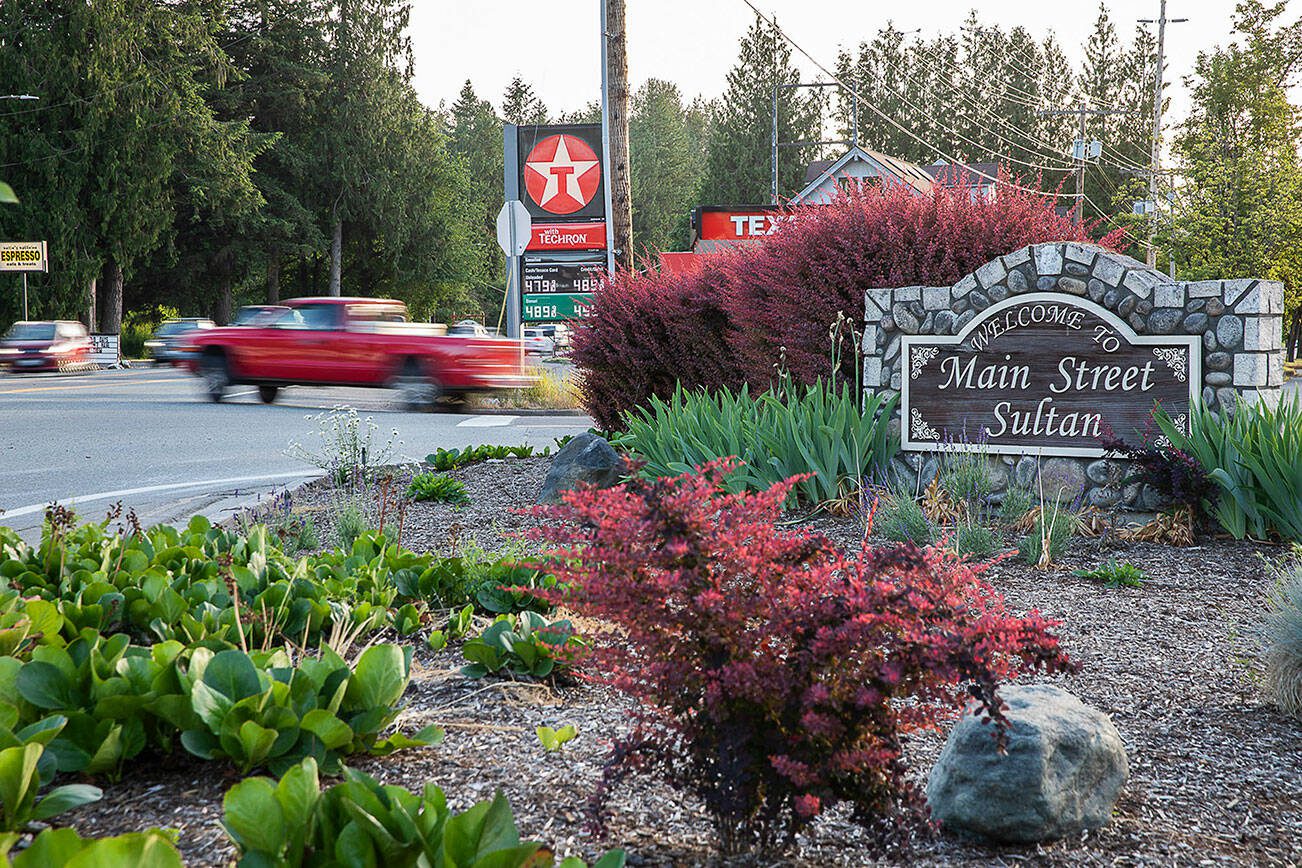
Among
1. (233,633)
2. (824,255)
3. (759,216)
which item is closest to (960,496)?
(824,255)

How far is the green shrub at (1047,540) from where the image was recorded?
5.41 metres

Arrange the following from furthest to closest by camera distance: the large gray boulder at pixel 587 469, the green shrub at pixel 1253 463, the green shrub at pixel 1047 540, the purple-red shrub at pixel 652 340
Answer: the purple-red shrub at pixel 652 340 → the large gray boulder at pixel 587 469 → the green shrub at pixel 1253 463 → the green shrub at pixel 1047 540

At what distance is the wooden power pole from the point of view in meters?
14.9

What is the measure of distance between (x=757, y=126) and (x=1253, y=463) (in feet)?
222

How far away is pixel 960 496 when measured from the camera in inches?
250

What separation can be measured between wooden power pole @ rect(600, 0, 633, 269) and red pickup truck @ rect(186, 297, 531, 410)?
2.90 meters

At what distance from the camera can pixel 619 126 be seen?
15.1m

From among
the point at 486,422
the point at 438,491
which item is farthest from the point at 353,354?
the point at 438,491

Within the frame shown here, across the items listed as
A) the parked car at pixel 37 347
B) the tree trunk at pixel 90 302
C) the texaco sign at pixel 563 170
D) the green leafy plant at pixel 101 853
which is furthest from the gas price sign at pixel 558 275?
the tree trunk at pixel 90 302

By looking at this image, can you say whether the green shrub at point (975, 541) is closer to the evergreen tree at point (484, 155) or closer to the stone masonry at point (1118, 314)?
the stone masonry at point (1118, 314)

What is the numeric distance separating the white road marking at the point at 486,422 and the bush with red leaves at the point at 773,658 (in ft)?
41.3

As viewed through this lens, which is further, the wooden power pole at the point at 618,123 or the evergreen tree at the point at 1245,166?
the evergreen tree at the point at 1245,166

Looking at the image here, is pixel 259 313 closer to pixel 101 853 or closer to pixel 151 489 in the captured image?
pixel 151 489

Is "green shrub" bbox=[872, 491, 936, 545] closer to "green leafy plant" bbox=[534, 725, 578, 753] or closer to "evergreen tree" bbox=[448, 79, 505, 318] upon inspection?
"green leafy plant" bbox=[534, 725, 578, 753]
